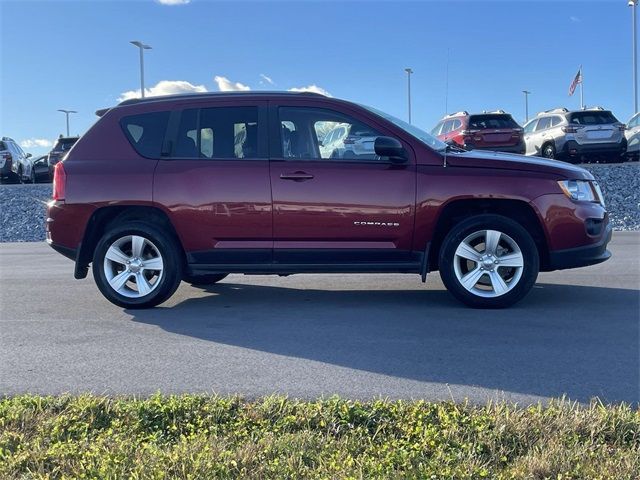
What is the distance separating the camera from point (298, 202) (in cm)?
574

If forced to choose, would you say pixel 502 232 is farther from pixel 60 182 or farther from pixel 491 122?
pixel 491 122

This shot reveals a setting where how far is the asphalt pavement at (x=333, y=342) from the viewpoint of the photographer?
153 inches

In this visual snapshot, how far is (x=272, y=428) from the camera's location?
3154mm

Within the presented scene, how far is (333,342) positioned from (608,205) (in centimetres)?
1175

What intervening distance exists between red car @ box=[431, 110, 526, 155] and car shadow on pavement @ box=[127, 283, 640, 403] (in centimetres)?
1347

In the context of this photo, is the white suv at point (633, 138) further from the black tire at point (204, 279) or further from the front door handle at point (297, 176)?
the front door handle at point (297, 176)

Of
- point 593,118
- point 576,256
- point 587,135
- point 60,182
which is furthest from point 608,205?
point 60,182

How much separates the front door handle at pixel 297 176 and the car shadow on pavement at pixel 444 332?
1.21 m

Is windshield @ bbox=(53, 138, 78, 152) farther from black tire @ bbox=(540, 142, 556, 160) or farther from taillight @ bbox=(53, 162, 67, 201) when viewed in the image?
taillight @ bbox=(53, 162, 67, 201)

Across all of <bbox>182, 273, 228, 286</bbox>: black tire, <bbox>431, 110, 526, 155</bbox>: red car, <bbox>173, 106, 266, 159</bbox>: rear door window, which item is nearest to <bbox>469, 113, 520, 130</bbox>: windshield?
<bbox>431, 110, 526, 155</bbox>: red car

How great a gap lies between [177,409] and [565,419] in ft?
6.30

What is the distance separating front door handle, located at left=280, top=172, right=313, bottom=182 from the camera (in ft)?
18.8

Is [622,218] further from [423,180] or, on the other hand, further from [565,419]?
[565,419]

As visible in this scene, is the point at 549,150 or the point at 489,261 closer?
the point at 489,261
